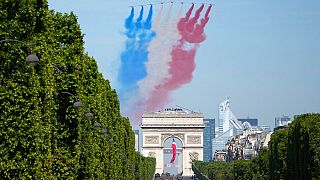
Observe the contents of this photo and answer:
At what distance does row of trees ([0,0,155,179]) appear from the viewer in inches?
1170

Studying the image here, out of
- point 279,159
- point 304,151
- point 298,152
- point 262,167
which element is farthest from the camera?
point 262,167

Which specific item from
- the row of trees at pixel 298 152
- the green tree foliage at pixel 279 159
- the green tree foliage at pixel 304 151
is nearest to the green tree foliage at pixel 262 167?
the row of trees at pixel 298 152

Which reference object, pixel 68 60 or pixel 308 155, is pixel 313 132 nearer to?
pixel 308 155

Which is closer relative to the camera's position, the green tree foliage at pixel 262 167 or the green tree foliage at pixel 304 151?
the green tree foliage at pixel 304 151

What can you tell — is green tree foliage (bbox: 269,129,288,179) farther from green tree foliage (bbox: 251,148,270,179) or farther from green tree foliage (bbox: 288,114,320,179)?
green tree foliage (bbox: 251,148,270,179)

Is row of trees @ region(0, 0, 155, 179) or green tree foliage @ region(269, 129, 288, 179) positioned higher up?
green tree foliage @ region(269, 129, 288, 179)

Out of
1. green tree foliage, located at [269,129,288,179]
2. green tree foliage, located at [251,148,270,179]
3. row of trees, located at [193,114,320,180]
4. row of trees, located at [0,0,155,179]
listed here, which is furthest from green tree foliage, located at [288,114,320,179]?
row of trees, located at [0,0,155,179]

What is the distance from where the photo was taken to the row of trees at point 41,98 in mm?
29719

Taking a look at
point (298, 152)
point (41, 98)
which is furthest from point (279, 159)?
point (41, 98)

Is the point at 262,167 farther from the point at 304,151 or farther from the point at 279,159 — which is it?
the point at 304,151

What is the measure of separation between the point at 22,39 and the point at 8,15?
0.95 m

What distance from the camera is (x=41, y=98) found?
32500 mm

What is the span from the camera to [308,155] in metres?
70.1

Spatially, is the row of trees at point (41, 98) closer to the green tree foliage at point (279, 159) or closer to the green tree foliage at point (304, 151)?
the green tree foliage at point (304, 151)
